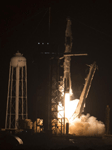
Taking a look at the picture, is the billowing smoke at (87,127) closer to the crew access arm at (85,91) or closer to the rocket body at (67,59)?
the crew access arm at (85,91)

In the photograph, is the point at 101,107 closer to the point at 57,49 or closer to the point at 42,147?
the point at 57,49

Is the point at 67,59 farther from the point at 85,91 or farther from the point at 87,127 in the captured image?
the point at 87,127

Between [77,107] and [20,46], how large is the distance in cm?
928

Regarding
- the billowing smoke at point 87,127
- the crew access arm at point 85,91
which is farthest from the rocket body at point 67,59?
the billowing smoke at point 87,127

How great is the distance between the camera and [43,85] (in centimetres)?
4478

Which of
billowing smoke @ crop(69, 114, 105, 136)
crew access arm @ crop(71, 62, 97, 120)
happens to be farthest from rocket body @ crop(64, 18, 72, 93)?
billowing smoke @ crop(69, 114, 105, 136)

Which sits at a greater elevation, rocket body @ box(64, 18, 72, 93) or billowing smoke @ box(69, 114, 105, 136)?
rocket body @ box(64, 18, 72, 93)

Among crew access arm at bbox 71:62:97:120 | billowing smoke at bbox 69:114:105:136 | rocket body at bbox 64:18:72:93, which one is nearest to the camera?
crew access arm at bbox 71:62:97:120

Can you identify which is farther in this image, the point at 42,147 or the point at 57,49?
the point at 57,49

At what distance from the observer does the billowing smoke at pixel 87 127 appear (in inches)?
1681

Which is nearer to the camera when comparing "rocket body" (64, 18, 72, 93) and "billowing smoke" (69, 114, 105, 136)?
"billowing smoke" (69, 114, 105, 136)

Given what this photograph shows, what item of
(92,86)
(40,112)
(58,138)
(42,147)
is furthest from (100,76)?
(42,147)

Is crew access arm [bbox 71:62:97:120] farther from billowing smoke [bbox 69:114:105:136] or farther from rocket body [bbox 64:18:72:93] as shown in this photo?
rocket body [bbox 64:18:72:93]

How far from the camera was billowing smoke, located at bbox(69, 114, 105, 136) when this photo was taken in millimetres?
42688
